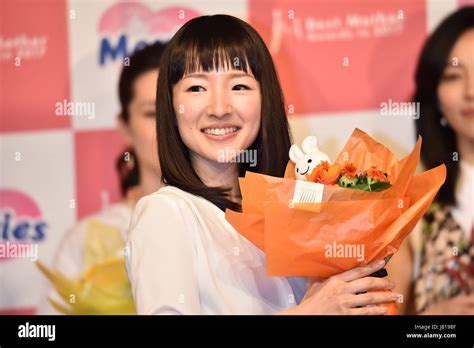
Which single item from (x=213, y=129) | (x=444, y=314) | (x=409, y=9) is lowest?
(x=444, y=314)

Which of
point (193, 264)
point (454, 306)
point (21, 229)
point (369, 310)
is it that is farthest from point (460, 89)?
point (21, 229)

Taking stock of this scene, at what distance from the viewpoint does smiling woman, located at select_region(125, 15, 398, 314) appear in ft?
6.74

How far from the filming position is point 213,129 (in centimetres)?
231

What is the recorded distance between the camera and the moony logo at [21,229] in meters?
3.40

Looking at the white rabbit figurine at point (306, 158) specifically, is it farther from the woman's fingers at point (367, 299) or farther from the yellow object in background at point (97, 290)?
the yellow object in background at point (97, 290)

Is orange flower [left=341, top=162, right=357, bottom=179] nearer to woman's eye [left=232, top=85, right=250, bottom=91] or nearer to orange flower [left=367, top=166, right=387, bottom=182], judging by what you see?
orange flower [left=367, top=166, right=387, bottom=182]

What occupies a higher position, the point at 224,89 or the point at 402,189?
the point at 224,89

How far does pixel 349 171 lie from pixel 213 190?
1.42 feet

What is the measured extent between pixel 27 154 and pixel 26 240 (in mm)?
385

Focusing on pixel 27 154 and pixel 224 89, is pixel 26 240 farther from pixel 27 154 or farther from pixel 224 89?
pixel 224 89

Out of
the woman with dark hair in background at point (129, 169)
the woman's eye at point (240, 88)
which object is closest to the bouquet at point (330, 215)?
the woman's eye at point (240, 88)

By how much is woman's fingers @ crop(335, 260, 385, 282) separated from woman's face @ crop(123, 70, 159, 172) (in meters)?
1.49

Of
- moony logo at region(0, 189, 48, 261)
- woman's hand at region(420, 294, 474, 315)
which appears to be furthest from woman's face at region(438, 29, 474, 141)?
moony logo at region(0, 189, 48, 261)
